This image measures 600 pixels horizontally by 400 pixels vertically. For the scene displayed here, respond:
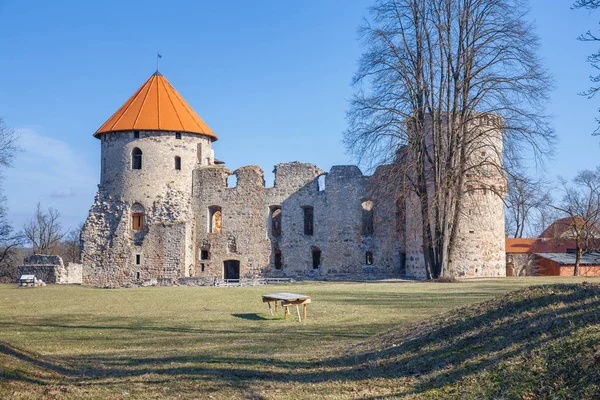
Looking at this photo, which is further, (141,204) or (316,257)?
(316,257)

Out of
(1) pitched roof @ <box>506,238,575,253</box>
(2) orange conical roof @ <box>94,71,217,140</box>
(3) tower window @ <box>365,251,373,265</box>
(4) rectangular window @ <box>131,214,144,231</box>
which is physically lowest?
(3) tower window @ <box>365,251,373,265</box>

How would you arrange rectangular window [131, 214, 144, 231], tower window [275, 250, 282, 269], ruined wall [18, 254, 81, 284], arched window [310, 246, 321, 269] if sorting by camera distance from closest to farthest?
rectangular window [131, 214, 144, 231] → ruined wall [18, 254, 81, 284] → tower window [275, 250, 282, 269] → arched window [310, 246, 321, 269]

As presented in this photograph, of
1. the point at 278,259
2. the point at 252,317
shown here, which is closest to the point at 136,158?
the point at 278,259

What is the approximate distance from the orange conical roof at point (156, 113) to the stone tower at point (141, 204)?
0.18ft

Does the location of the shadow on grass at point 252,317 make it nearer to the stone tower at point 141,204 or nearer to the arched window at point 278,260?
the stone tower at point 141,204

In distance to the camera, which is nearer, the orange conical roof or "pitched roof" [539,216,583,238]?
the orange conical roof

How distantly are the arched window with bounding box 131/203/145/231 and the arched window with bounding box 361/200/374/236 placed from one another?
10897mm

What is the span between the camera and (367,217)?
1352 inches

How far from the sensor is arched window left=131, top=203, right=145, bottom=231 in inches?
1331

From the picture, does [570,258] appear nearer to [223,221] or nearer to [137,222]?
[223,221]

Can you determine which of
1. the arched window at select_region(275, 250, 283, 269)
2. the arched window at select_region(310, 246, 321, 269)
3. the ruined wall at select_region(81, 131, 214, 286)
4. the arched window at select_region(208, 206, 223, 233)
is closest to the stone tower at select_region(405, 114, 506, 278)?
the arched window at select_region(310, 246, 321, 269)

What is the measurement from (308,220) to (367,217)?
325cm

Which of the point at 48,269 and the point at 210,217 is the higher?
the point at 210,217

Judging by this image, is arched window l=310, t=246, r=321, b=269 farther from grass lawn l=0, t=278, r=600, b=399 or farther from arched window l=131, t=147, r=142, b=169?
grass lawn l=0, t=278, r=600, b=399
